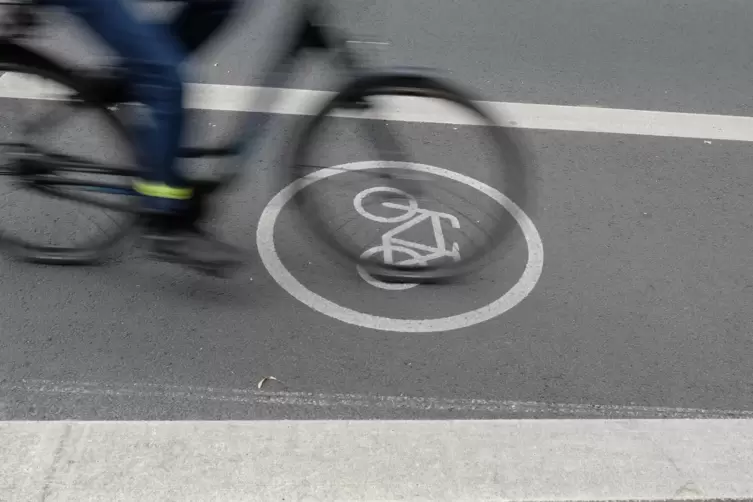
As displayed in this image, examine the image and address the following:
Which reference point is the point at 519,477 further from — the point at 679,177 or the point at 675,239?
the point at 679,177

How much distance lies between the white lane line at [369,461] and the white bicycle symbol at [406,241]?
990mm

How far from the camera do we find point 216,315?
3.36m

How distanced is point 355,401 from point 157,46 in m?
1.59

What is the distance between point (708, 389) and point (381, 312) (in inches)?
57.2

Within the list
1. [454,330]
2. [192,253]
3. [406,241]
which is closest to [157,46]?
[192,253]

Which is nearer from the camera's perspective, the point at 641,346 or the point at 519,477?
the point at 519,477

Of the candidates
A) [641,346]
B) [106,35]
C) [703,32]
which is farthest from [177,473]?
[703,32]

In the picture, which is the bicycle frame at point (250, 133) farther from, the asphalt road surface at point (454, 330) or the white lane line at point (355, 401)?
the white lane line at point (355, 401)

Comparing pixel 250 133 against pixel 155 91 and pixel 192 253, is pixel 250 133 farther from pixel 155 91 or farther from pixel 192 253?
pixel 192 253

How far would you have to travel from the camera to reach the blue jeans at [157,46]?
2.83 metres

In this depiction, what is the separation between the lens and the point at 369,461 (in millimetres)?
2676

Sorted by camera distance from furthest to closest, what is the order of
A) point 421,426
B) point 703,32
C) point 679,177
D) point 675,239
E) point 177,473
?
1. point 703,32
2. point 679,177
3. point 675,239
4. point 421,426
5. point 177,473

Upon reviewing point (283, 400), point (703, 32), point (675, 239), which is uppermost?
point (703, 32)

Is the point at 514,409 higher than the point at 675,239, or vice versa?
the point at 675,239
